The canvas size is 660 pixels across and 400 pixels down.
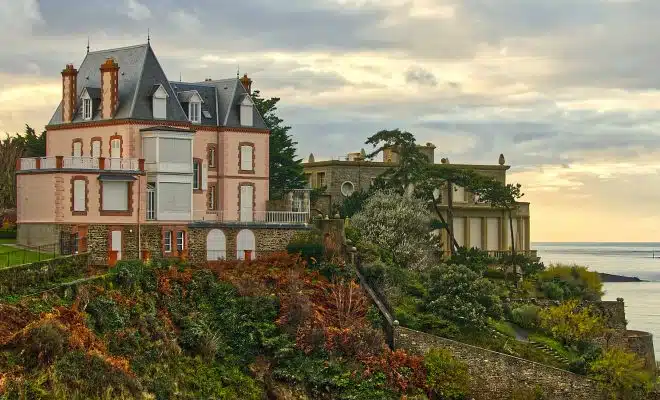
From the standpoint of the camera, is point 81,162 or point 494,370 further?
point 81,162

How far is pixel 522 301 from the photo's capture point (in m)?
67.4

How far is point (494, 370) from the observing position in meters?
56.6

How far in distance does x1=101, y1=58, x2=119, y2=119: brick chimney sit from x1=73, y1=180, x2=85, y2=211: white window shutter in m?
5.45

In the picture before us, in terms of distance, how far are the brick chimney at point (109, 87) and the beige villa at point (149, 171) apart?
50 millimetres

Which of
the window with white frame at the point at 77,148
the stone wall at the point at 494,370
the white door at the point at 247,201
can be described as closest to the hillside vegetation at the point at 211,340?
the stone wall at the point at 494,370

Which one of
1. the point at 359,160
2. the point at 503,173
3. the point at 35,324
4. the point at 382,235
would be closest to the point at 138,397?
the point at 35,324

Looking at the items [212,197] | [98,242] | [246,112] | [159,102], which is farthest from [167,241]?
[246,112]

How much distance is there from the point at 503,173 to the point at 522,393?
111 feet

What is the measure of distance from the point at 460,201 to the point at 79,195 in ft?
105

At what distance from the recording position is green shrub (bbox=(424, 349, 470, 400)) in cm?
5456

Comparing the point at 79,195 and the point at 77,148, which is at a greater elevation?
the point at 77,148

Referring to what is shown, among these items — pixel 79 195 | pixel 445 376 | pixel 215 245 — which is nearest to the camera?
pixel 445 376

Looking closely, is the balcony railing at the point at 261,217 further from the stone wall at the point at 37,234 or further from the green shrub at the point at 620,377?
the green shrub at the point at 620,377

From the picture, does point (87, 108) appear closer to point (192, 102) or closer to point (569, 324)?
point (192, 102)
